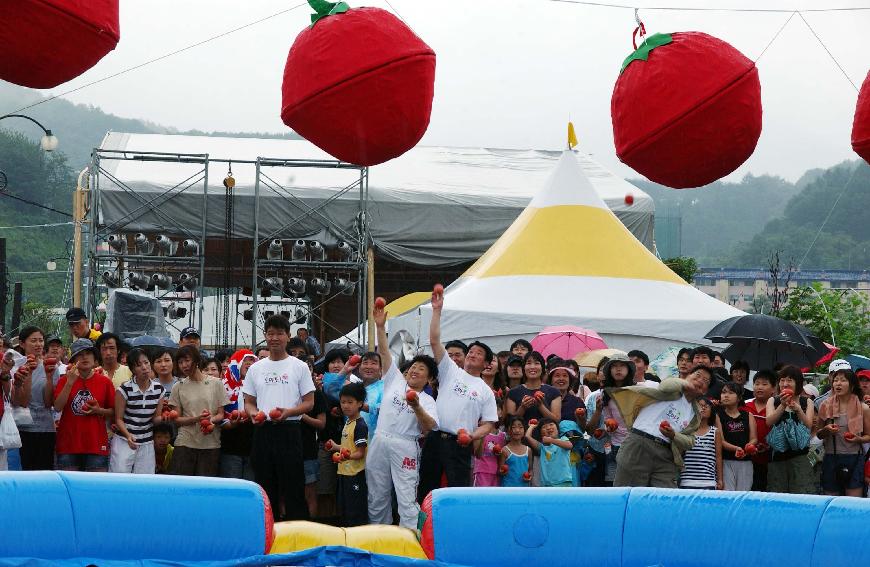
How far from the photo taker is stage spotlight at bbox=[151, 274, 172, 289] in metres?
16.9

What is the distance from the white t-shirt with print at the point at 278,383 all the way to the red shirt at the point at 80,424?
927 millimetres

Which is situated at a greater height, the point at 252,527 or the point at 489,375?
the point at 489,375

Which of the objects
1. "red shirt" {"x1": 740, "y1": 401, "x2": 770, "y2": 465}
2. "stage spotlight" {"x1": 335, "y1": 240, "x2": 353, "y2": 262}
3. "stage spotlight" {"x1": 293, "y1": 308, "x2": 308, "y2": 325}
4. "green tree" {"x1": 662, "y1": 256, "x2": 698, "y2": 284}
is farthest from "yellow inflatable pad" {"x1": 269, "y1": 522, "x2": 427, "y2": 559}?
"green tree" {"x1": 662, "y1": 256, "x2": 698, "y2": 284}

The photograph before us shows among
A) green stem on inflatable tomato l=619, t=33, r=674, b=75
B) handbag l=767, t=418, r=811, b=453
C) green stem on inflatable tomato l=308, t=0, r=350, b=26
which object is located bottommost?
handbag l=767, t=418, r=811, b=453

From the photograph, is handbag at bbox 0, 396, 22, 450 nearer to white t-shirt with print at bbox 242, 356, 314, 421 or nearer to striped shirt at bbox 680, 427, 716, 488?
white t-shirt with print at bbox 242, 356, 314, 421

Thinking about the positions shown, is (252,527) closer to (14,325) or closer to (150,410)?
(150,410)

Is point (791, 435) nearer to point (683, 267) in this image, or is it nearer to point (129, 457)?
point (129, 457)

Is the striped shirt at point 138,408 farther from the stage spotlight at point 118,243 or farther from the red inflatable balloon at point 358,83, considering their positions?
the stage spotlight at point 118,243

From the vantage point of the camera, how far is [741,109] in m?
4.23

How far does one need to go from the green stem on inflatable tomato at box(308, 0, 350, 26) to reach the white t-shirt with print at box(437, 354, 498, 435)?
360cm

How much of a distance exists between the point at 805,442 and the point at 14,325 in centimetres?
2177

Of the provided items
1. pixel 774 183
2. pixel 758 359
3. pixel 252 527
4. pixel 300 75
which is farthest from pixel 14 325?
pixel 774 183

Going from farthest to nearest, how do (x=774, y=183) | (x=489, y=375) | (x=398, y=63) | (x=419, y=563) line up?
1. (x=774, y=183)
2. (x=489, y=375)
3. (x=419, y=563)
4. (x=398, y=63)

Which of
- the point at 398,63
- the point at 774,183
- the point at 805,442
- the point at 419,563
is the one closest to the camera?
the point at 398,63
